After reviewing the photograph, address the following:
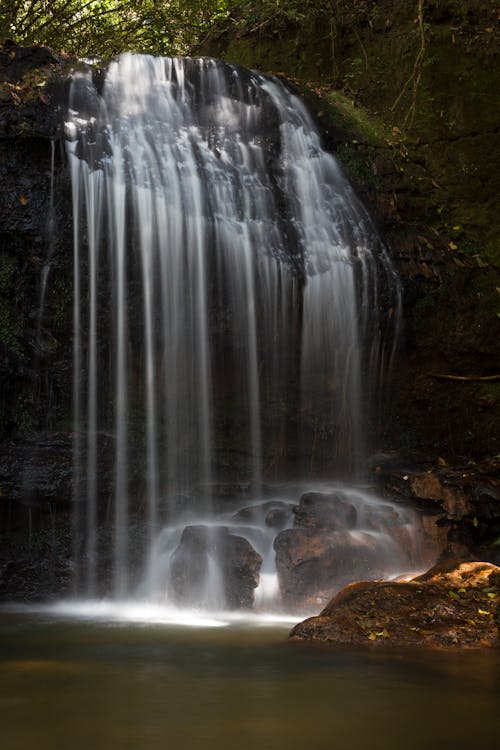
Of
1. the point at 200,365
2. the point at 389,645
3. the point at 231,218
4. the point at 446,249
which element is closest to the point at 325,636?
the point at 389,645

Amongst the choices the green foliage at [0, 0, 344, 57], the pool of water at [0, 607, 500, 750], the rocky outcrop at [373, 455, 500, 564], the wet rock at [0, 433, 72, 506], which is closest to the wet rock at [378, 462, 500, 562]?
the rocky outcrop at [373, 455, 500, 564]

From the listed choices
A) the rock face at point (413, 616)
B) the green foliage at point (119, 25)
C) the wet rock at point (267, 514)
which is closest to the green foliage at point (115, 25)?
the green foliage at point (119, 25)

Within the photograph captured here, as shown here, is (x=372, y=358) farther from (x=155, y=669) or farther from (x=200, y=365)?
(x=155, y=669)

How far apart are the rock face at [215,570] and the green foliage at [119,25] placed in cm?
1182

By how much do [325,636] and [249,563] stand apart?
6.46 feet

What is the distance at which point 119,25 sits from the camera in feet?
57.7

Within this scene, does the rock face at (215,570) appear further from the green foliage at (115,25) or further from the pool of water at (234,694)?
the green foliage at (115,25)

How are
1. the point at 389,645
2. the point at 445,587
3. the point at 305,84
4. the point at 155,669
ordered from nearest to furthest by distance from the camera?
1. the point at 155,669
2. the point at 389,645
3. the point at 445,587
4. the point at 305,84

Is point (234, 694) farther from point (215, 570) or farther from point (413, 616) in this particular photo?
point (215, 570)

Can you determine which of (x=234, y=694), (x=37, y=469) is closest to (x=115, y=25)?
(x=37, y=469)

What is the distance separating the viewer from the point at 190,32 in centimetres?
1728

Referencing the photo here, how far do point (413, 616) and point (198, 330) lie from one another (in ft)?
14.1

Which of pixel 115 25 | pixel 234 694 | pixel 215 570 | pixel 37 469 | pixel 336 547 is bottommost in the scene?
pixel 234 694

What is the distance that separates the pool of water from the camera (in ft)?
12.0
